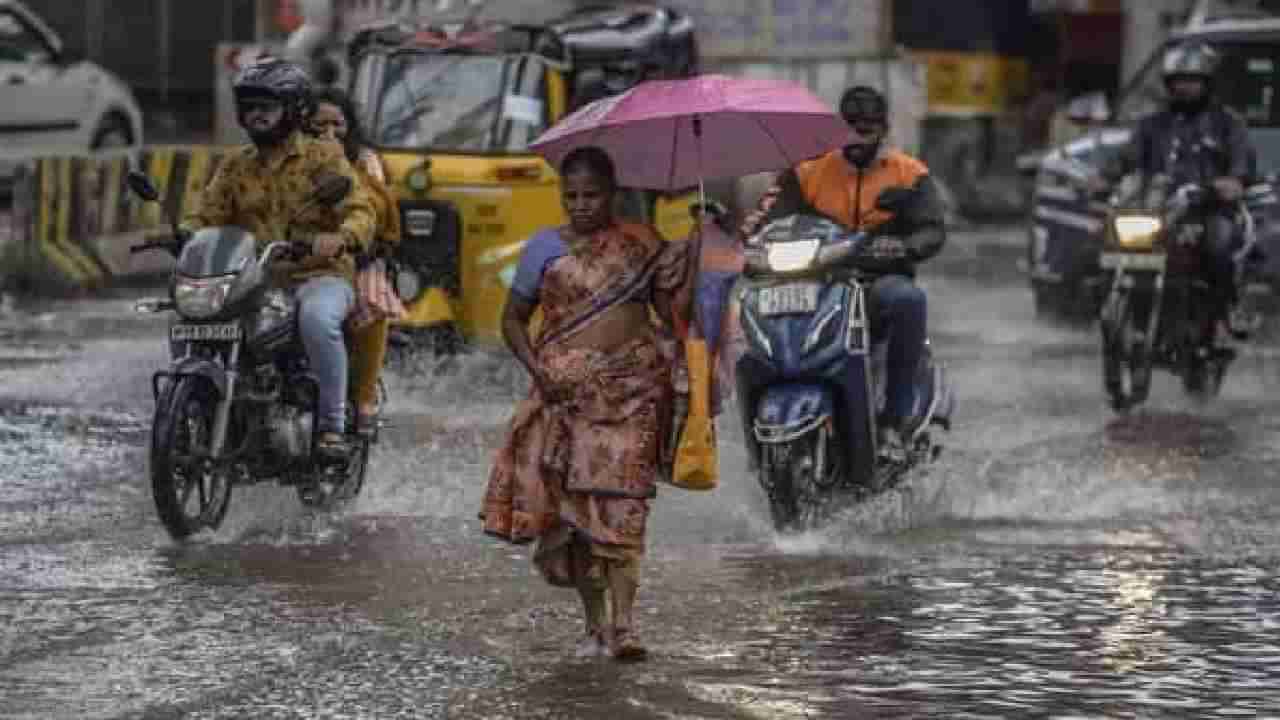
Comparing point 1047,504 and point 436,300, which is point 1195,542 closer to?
point 1047,504

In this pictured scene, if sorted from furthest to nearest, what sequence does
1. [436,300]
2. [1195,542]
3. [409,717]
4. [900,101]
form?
[900,101] < [436,300] < [1195,542] < [409,717]

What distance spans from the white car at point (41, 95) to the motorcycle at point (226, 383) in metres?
13.2

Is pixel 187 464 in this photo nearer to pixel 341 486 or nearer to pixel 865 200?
pixel 341 486

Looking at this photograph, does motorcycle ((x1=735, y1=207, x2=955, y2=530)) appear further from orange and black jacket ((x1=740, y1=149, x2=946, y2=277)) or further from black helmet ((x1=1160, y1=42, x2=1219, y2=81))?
black helmet ((x1=1160, y1=42, x2=1219, y2=81))

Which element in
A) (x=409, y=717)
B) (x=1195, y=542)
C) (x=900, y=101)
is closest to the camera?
(x=409, y=717)

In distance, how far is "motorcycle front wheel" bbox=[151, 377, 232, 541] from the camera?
1070 cm

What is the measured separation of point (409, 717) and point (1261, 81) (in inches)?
531

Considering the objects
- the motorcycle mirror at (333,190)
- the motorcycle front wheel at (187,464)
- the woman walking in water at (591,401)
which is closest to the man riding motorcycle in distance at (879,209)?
the motorcycle mirror at (333,190)

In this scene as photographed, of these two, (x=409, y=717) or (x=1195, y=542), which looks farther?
(x=1195, y=542)

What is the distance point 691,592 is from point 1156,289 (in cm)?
627

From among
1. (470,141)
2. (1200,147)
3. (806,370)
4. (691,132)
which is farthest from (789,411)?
(470,141)

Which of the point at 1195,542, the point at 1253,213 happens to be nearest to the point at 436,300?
the point at 1253,213

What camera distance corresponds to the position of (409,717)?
816cm

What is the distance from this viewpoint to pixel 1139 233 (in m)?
16.0
